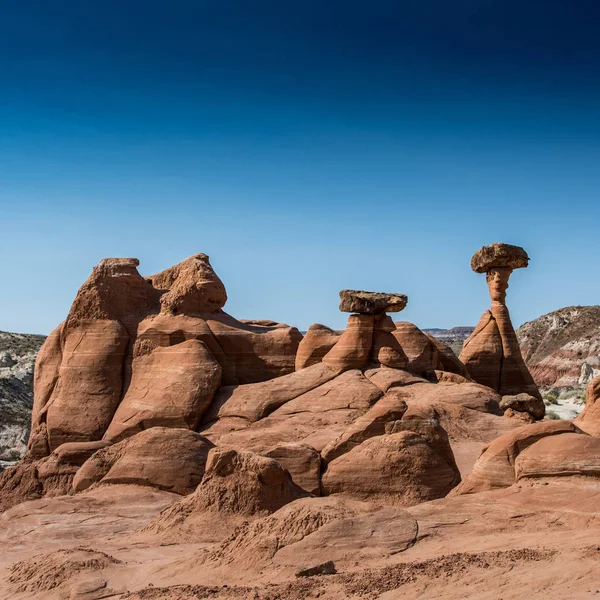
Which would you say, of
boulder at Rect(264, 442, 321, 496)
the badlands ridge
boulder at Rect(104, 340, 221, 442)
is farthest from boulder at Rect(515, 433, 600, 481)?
boulder at Rect(104, 340, 221, 442)

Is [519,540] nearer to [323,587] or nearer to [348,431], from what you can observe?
[323,587]

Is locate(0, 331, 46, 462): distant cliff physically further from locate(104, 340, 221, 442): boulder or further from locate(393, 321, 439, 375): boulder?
locate(393, 321, 439, 375): boulder

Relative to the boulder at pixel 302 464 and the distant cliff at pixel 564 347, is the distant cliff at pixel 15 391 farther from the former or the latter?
the distant cliff at pixel 564 347

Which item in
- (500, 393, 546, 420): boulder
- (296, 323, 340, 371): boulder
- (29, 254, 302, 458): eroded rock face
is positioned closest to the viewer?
(500, 393, 546, 420): boulder

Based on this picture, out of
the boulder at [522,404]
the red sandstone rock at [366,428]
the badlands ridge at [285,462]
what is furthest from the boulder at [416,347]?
the red sandstone rock at [366,428]

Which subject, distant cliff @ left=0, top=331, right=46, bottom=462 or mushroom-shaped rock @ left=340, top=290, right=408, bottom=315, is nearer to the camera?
mushroom-shaped rock @ left=340, top=290, right=408, bottom=315

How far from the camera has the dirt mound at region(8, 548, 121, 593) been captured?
10.7 metres

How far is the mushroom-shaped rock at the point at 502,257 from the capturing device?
2796 centimetres

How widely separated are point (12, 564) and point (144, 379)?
9859 mm

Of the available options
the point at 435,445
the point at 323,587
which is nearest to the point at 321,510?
the point at 323,587

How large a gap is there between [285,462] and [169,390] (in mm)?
7138

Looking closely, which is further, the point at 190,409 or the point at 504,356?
the point at 504,356

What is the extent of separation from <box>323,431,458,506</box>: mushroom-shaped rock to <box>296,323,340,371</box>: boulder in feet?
28.3

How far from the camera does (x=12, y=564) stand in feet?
40.3
